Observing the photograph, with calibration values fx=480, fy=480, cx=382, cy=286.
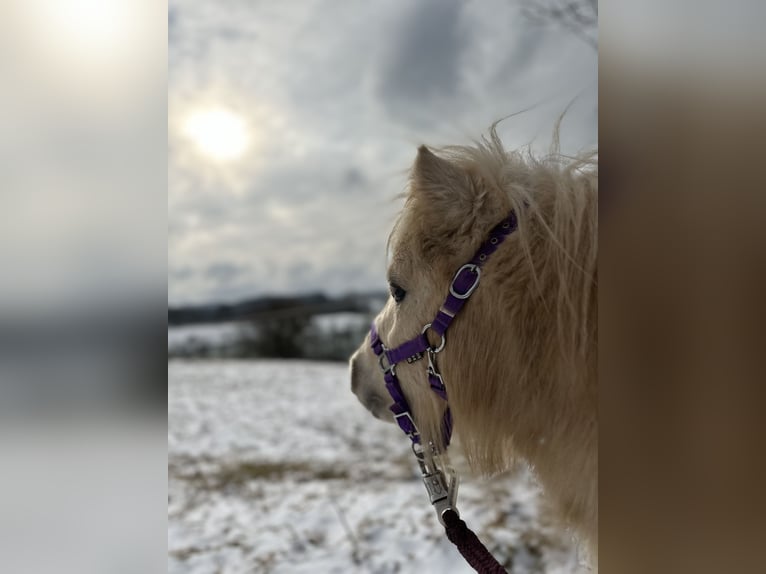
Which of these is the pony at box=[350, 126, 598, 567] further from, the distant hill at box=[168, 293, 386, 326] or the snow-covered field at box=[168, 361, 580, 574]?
the distant hill at box=[168, 293, 386, 326]

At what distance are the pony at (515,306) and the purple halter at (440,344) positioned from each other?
25mm

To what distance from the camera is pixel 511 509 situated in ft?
12.7

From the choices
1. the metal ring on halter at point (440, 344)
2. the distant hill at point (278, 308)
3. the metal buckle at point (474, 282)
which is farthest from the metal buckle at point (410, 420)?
the distant hill at point (278, 308)

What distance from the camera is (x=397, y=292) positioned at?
5.57ft

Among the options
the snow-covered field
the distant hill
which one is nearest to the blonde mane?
the snow-covered field

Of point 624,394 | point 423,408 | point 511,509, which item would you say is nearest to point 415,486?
point 511,509

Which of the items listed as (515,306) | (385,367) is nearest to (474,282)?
(515,306)

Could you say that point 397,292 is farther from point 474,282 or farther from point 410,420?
point 410,420

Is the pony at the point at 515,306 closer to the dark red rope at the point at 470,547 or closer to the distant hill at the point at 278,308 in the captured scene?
the dark red rope at the point at 470,547

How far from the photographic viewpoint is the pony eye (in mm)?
1684

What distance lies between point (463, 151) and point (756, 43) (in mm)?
1235

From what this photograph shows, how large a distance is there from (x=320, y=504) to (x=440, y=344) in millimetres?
3285

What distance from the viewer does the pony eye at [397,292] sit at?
1.68 m

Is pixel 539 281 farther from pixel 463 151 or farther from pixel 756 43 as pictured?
pixel 756 43
